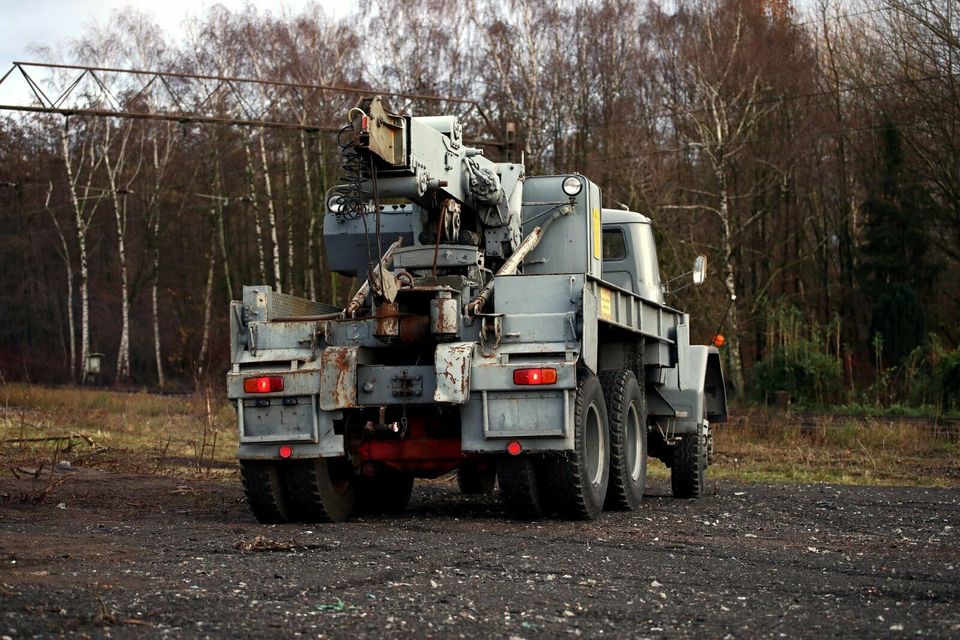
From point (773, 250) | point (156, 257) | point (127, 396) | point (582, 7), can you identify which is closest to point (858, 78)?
point (773, 250)

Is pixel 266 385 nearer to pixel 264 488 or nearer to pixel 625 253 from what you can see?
pixel 264 488

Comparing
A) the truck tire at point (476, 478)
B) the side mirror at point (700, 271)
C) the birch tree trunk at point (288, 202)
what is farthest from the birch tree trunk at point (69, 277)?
the side mirror at point (700, 271)

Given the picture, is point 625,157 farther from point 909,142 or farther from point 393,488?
point 393,488

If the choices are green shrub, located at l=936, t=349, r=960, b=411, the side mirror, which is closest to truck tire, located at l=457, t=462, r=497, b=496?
the side mirror

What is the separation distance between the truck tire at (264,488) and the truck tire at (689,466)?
4.59 meters

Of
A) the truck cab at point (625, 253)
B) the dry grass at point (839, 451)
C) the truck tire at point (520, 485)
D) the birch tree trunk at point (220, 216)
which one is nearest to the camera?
the truck tire at point (520, 485)

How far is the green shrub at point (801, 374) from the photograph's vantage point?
86.6ft

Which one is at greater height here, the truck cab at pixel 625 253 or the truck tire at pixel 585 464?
the truck cab at pixel 625 253

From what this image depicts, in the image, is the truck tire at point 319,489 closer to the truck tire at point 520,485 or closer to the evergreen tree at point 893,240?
the truck tire at point 520,485

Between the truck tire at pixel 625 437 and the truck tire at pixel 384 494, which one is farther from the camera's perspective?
the truck tire at pixel 384 494

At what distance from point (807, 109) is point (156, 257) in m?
20.9

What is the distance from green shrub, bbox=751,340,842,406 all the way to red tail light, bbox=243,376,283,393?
18.4 m

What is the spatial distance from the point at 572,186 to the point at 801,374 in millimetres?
16154

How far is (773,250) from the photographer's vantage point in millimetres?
36969
